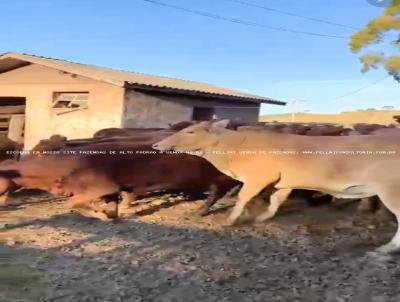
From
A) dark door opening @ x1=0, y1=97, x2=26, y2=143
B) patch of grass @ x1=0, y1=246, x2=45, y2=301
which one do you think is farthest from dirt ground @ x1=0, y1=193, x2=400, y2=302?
dark door opening @ x1=0, y1=97, x2=26, y2=143

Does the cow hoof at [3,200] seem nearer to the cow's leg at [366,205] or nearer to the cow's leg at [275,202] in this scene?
the cow's leg at [275,202]

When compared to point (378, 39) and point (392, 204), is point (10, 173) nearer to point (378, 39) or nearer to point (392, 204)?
point (392, 204)

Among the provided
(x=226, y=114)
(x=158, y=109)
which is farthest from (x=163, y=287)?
(x=226, y=114)

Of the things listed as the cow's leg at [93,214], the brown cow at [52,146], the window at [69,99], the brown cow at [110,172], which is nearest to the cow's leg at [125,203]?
the brown cow at [110,172]

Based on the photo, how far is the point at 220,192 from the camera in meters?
8.15

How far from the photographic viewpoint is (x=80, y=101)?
51.6ft

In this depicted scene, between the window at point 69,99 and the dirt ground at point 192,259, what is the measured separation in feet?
26.6

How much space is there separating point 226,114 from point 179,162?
10.8 meters

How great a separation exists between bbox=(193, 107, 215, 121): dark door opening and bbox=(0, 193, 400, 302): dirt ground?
9584mm

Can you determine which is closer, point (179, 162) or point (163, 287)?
point (163, 287)

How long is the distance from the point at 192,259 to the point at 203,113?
12537mm

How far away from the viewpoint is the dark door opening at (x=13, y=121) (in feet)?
56.2

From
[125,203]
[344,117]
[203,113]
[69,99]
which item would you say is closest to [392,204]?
[125,203]

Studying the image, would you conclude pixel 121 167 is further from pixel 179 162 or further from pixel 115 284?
pixel 115 284
